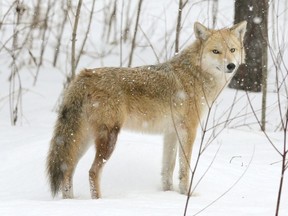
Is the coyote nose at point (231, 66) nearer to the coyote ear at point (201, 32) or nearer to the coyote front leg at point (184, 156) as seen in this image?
the coyote ear at point (201, 32)

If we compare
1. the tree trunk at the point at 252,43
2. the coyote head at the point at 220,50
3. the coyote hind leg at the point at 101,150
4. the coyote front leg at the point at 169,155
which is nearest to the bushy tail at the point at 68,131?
the coyote hind leg at the point at 101,150

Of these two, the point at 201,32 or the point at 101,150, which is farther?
the point at 201,32

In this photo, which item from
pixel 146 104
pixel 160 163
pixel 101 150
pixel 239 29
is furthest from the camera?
pixel 160 163

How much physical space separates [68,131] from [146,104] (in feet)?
2.68

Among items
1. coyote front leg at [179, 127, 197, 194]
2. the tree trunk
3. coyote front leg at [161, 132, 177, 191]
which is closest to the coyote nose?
coyote front leg at [179, 127, 197, 194]

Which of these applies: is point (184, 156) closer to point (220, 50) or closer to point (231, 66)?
point (231, 66)

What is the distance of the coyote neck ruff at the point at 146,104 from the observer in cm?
533

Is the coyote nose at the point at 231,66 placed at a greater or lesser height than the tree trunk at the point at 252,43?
lesser

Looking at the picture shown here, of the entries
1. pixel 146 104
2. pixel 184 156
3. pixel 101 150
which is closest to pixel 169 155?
pixel 184 156

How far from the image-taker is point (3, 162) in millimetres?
6480

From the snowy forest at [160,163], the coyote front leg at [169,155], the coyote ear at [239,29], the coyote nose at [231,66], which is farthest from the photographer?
the coyote ear at [239,29]

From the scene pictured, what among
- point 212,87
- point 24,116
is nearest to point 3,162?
point 212,87

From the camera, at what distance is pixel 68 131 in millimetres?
5375

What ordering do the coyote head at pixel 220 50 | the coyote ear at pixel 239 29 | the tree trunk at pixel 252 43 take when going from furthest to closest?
the tree trunk at pixel 252 43 → the coyote ear at pixel 239 29 → the coyote head at pixel 220 50
